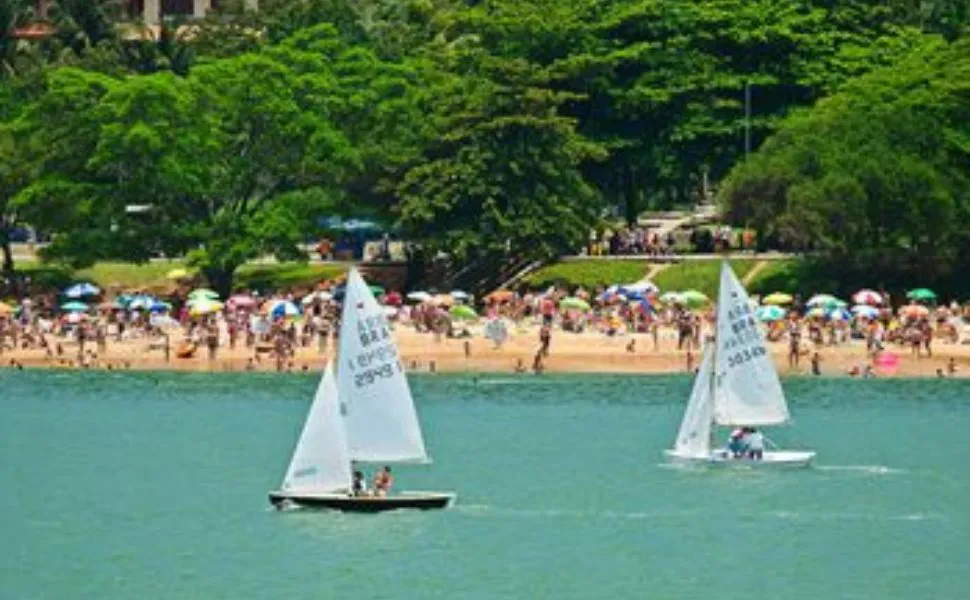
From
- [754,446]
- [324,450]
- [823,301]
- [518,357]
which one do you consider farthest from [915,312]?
[324,450]

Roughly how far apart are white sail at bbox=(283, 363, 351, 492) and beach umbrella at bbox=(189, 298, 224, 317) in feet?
154

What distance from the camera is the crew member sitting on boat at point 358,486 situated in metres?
102

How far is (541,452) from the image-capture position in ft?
401

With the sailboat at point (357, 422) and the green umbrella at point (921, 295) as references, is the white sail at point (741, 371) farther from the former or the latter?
the green umbrella at point (921, 295)

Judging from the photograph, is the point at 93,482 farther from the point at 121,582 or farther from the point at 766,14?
the point at 766,14

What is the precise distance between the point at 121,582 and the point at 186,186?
2580 inches

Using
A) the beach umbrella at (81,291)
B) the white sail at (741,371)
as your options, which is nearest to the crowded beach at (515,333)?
the beach umbrella at (81,291)

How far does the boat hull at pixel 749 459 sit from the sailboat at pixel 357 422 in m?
13.0

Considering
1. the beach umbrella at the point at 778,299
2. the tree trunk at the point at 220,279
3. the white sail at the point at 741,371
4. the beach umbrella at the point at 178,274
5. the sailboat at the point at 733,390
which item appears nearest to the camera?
the sailboat at the point at 733,390

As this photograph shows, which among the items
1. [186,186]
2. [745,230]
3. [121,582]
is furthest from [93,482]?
[745,230]

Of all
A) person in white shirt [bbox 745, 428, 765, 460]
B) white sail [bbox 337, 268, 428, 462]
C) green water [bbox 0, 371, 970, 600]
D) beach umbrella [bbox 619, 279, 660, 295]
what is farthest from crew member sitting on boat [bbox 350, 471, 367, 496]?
beach umbrella [bbox 619, 279, 660, 295]

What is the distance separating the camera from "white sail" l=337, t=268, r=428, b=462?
102 m

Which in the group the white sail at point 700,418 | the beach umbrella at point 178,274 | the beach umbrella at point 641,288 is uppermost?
the beach umbrella at point 178,274

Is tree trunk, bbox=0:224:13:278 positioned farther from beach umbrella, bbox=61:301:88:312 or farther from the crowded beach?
beach umbrella, bbox=61:301:88:312
